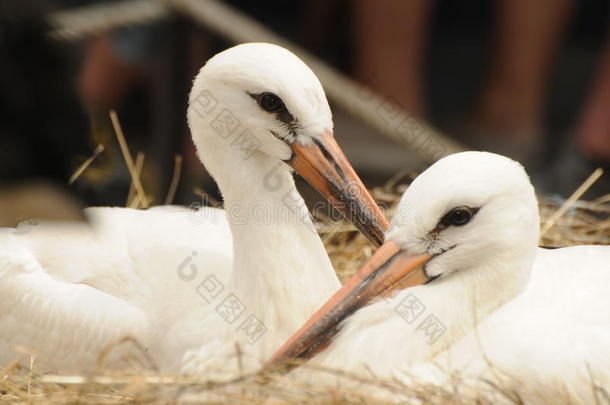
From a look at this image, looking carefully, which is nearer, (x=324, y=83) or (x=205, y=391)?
(x=205, y=391)

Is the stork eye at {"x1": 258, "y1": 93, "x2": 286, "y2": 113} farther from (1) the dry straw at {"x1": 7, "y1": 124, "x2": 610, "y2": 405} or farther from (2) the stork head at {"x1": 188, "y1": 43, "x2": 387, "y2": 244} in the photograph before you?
(1) the dry straw at {"x1": 7, "y1": 124, "x2": 610, "y2": 405}

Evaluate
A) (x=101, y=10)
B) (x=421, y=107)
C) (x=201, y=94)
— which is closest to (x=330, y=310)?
(x=201, y=94)

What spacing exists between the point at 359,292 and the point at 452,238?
18 cm

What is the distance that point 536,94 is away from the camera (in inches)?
165

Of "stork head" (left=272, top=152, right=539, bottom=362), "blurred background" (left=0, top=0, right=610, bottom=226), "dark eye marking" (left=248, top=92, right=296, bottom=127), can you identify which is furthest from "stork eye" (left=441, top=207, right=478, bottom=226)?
"blurred background" (left=0, top=0, right=610, bottom=226)

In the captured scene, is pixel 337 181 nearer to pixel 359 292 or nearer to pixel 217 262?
pixel 359 292

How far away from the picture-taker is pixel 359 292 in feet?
6.58

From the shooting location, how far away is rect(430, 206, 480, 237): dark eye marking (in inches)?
76.6

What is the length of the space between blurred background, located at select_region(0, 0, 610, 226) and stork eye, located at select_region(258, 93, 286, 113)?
1.03ft

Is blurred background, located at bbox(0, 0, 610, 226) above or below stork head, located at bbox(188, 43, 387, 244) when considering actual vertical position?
below

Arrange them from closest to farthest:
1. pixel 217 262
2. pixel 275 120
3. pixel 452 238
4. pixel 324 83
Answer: pixel 452 238 → pixel 275 120 → pixel 217 262 → pixel 324 83

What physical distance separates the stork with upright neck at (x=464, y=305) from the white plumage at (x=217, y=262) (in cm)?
16

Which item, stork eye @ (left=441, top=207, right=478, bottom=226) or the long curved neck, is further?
the long curved neck

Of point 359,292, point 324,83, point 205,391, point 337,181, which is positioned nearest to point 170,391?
point 205,391
